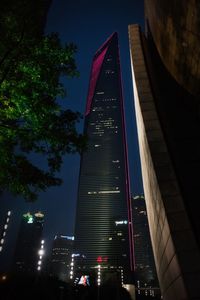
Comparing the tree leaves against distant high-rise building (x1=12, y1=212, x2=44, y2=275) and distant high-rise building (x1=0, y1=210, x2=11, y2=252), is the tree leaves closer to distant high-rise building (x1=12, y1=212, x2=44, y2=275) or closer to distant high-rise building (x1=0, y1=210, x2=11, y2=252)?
distant high-rise building (x1=0, y1=210, x2=11, y2=252)

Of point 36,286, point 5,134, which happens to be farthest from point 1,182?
point 36,286

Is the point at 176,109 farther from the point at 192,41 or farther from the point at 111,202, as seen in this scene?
the point at 111,202

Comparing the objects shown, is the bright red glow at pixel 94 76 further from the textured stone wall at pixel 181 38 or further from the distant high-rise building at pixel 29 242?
the textured stone wall at pixel 181 38

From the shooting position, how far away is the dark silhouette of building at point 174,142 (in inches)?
229

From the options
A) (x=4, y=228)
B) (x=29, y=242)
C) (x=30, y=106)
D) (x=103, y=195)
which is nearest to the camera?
(x=30, y=106)

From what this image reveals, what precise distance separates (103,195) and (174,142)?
13697 cm

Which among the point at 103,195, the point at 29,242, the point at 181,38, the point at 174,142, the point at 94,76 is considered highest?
the point at 94,76

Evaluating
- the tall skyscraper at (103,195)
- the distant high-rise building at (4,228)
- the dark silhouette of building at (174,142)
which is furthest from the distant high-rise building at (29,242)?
the dark silhouette of building at (174,142)

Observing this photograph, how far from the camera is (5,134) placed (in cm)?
859

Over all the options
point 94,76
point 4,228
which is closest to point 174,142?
point 4,228

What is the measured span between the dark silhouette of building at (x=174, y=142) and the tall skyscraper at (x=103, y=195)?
334 feet

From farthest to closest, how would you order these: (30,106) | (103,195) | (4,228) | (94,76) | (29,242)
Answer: (94,76)
(29,242)
(103,195)
(4,228)
(30,106)

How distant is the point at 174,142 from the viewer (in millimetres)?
10031

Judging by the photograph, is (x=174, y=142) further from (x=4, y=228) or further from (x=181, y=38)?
(x=4, y=228)
